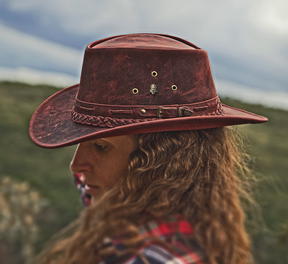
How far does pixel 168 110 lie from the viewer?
149 cm

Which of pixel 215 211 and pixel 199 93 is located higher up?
pixel 199 93

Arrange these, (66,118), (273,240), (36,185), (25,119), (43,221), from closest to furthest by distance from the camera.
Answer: (66,118), (273,240), (43,221), (36,185), (25,119)

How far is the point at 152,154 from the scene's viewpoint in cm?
158

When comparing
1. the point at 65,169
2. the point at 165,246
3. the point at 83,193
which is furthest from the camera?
the point at 65,169

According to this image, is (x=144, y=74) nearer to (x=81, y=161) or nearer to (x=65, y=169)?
(x=81, y=161)

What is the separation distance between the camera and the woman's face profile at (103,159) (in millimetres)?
1604

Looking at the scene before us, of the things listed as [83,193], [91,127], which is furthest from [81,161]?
[83,193]

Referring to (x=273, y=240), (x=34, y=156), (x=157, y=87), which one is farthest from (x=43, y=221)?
(x=157, y=87)

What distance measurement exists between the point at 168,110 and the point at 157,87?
133mm

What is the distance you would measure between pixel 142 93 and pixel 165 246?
761mm

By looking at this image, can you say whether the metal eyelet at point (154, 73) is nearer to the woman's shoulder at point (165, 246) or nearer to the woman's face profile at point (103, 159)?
the woman's face profile at point (103, 159)

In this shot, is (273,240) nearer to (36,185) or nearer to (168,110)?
(168,110)

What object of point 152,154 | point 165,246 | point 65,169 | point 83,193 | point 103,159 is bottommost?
point 65,169

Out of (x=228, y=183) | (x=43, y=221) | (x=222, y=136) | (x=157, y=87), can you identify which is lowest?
(x=43, y=221)
